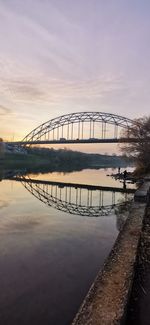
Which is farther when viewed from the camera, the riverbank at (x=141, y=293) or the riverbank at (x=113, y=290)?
the riverbank at (x=141, y=293)

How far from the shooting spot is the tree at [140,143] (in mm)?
46341

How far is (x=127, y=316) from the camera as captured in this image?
19.9 feet

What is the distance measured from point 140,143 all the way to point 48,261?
132ft

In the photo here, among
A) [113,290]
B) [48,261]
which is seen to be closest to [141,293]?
[113,290]

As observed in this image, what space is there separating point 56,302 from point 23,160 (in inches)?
4436

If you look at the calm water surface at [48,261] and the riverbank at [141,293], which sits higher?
the riverbank at [141,293]

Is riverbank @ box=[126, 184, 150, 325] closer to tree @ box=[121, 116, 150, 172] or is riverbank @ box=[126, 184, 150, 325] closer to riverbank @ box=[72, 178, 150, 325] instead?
riverbank @ box=[72, 178, 150, 325]

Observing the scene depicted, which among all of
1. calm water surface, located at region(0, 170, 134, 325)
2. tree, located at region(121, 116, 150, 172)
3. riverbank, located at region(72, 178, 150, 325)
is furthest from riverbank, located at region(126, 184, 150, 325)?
tree, located at region(121, 116, 150, 172)

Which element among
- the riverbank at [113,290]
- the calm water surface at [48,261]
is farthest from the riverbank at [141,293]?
the calm water surface at [48,261]

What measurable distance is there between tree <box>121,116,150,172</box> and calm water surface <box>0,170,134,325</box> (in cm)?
3097

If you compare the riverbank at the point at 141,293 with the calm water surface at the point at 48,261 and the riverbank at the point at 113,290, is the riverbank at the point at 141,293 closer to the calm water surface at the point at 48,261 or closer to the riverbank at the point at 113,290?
the riverbank at the point at 113,290

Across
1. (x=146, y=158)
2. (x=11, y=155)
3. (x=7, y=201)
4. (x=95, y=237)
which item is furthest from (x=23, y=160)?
(x=95, y=237)

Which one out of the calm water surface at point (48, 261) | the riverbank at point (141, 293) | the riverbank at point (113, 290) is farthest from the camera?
the calm water surface at point (48, 261)

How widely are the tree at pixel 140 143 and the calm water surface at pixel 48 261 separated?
31.0m
